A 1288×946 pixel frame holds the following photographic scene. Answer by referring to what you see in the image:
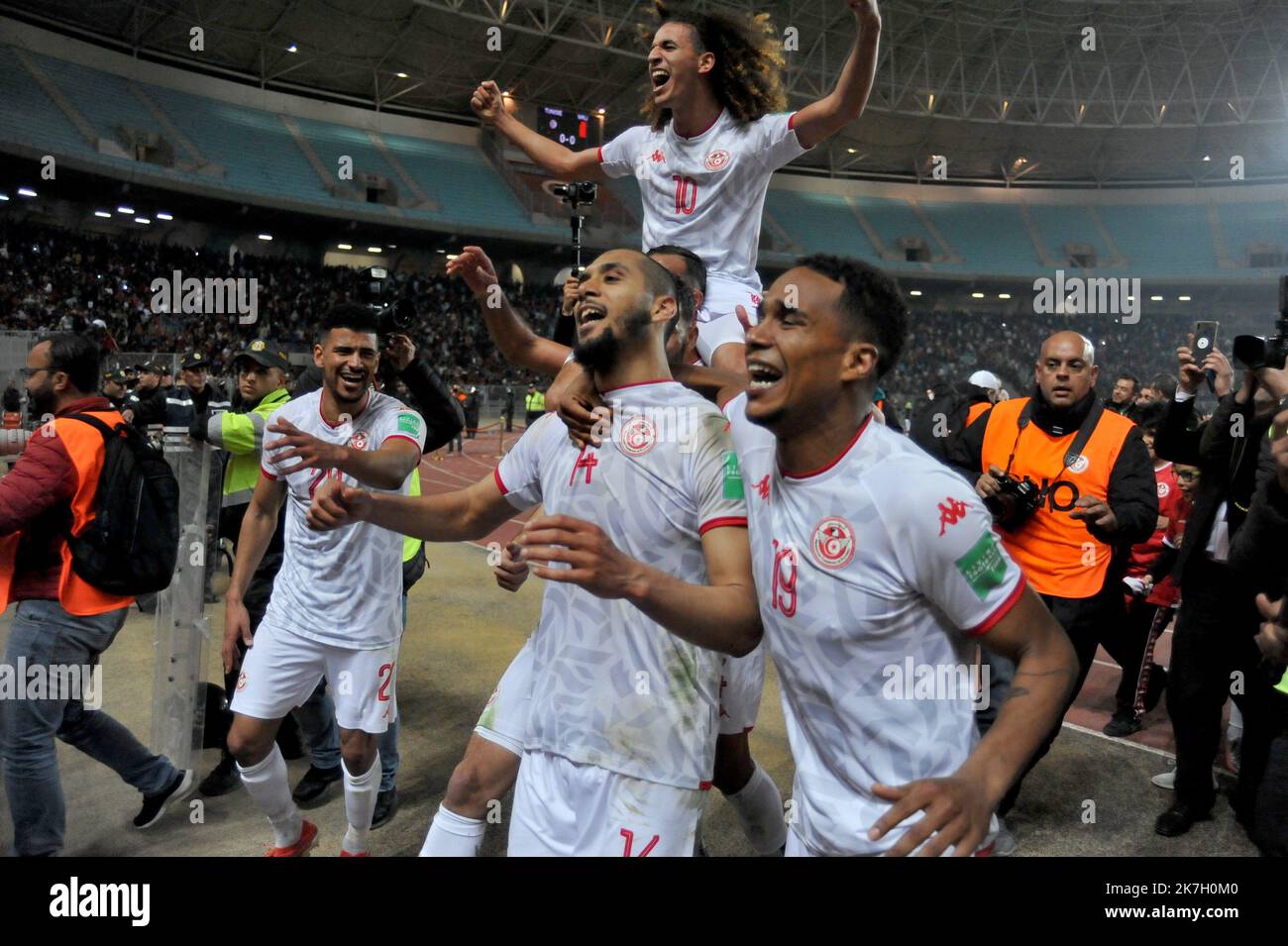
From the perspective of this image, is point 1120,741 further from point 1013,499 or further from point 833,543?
point 833,543

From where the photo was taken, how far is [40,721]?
144 inches

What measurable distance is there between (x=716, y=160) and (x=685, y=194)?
0.64 feet

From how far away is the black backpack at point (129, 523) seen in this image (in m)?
3.79

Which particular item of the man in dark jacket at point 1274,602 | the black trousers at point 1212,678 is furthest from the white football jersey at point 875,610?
the black trousers at point 1212,678

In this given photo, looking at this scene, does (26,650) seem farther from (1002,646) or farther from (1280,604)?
(1280,604)

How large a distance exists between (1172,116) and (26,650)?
3856 centimetres

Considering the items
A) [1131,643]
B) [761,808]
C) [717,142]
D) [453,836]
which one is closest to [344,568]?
[453,836]

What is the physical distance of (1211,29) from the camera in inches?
1099

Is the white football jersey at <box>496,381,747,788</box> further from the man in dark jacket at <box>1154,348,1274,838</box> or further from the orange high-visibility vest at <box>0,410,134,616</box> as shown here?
the man in dark jacket at <box>1154,348,1274,838</box>

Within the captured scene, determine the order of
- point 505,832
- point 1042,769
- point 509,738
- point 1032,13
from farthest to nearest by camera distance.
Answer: point 1032,13, point 1042,769, point 505,832, point 509,738

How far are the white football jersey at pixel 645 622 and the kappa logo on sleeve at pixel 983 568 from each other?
606mm

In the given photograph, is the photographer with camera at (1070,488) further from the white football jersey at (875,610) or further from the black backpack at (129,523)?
the black backpack at (129,523)

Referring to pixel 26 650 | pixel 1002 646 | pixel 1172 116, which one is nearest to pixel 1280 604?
pixel 1002 646

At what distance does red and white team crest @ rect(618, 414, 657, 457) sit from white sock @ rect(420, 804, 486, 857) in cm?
137
